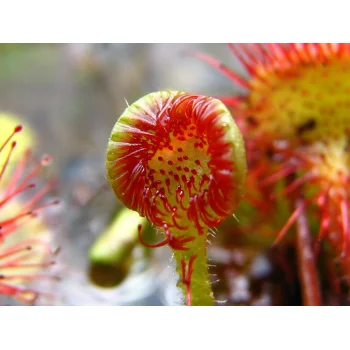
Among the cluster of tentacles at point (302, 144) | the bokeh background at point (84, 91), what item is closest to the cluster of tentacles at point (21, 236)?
the bokeh background at point (84, 91)

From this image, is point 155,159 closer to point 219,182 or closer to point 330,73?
point 219,182

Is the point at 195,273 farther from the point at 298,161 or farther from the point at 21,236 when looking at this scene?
the point at 21,236

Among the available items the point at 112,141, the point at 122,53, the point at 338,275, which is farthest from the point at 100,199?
the point at 122,53

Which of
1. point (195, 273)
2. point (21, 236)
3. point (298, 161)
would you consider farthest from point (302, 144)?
point (21, 236)

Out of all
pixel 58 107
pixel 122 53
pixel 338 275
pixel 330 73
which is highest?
pixel 122 53
